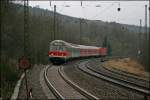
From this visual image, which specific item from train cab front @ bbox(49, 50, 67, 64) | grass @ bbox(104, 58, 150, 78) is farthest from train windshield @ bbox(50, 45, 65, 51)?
grass @ bbox(104, 58, 150, 78)

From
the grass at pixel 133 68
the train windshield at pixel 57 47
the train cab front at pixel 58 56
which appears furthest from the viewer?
the train windshield at pixel 57 47

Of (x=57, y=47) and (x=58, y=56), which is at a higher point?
(x=57, y=47)

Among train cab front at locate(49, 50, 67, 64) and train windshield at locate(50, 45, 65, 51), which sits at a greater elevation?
train windshield at locate(50, 45, 65, 51)

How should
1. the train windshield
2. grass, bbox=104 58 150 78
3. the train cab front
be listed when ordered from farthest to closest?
1. the train windshield
2. the train cab front
3. grass, bbox=104 58 150 78

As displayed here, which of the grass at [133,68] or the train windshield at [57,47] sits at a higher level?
the train windshield at [57,47]

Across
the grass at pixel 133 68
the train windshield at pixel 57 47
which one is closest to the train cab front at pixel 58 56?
the train windshield at pixel 57 47

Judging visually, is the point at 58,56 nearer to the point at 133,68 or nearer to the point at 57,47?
the point at 57,47

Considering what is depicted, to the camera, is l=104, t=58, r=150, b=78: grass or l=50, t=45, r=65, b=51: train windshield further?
l=50, t=45, r=65, b=51: train windshield

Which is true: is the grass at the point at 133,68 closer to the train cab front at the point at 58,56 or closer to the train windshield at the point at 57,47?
the train cab front at the point at 58,56

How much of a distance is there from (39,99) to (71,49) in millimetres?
30672

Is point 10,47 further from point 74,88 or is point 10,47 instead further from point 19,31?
point 74,88

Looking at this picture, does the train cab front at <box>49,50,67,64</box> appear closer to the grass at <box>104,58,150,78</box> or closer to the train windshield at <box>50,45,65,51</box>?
the train windshield at <box>50,45,65,51</box>

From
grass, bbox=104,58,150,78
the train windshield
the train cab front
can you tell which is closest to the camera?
grass, bbox=104,58,150,78

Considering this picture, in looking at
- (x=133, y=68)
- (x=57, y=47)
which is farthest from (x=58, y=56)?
(x=133, y=68)
